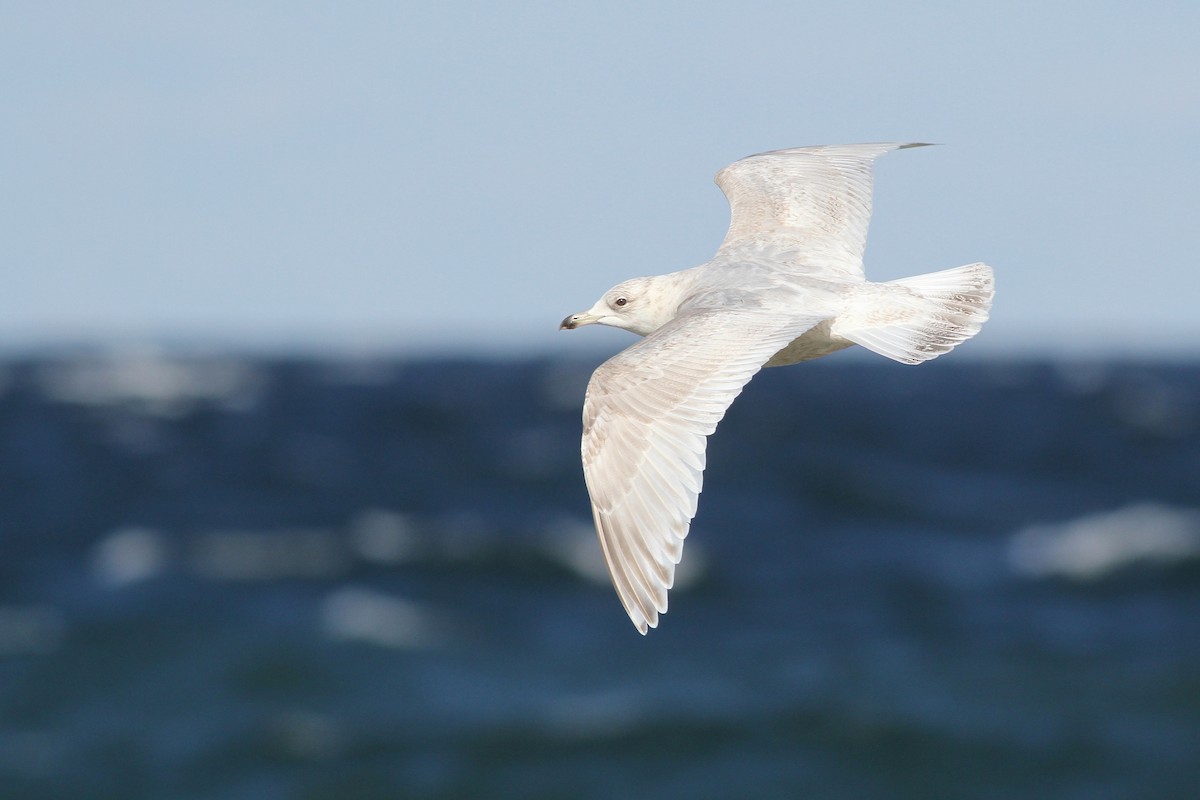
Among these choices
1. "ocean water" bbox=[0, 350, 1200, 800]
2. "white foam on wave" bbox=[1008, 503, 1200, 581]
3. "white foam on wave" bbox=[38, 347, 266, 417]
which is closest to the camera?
"ocean water" bbox=[0, 350, 1200, 800]

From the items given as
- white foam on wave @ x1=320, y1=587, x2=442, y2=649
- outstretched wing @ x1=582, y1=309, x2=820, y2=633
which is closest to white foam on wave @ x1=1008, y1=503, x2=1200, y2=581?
white foam on wave @ x1=320, y1=587, x2=442, y2=649

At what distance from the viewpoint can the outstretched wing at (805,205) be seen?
26.0 feet

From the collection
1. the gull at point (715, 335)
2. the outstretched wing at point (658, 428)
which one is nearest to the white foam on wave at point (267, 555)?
the gull at point (715, 335)

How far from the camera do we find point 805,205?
8430mm

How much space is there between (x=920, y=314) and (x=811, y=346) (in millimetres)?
488

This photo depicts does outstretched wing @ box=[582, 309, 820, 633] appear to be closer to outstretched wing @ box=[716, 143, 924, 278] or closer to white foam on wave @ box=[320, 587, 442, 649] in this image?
outstretched wing @ box=[716, 143, 924, 278]

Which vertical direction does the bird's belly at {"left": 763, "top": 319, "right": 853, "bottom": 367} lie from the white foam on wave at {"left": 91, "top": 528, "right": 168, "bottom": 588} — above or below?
above

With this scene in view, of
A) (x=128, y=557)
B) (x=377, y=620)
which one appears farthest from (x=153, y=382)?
(x=377, y=620)

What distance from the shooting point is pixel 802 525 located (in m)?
27.5

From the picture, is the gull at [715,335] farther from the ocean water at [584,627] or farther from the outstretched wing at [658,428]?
the ocean water at [584,627]

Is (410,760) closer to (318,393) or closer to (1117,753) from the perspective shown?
(1117,753)

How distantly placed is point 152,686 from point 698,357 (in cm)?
1692

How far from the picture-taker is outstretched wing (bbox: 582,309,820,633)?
19.1 feet

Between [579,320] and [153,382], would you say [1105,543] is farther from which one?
[153,382]
